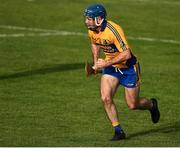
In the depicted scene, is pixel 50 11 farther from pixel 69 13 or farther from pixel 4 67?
pixel 4 67

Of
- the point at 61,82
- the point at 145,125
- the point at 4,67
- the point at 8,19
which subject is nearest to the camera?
the point at 145,125

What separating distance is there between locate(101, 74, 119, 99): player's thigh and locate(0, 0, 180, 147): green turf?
86 centimetres

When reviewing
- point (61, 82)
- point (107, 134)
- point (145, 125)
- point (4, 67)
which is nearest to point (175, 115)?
point (145, 125)

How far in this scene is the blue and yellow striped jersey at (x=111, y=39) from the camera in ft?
57.4

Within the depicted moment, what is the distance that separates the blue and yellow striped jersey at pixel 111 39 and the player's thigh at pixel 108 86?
0.89ft

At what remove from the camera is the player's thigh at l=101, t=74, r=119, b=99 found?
58.0 ft

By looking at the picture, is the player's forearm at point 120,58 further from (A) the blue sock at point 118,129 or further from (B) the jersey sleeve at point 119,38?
(A) the blue sock at point 118,129

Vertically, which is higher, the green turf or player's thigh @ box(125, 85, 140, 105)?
player's thigh @ box(125, 85, 140, 105)

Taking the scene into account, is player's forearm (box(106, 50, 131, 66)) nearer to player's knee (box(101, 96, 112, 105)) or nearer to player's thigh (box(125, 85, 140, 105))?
player's knee (box(101, 96, 112, 105))

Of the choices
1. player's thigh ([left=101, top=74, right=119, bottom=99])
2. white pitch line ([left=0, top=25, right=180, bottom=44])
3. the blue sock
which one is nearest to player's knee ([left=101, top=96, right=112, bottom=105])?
player's thigh ([left=101, top=74, right=119, bottom=99])

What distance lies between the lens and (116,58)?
57.3 feet

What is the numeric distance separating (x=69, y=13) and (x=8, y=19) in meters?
2.48

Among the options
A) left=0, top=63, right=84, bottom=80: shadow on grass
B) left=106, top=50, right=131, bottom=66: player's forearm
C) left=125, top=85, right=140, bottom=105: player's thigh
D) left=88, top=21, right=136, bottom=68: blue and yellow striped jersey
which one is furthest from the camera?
left=0, top=63, right=84, bottom=80: shadow on grass

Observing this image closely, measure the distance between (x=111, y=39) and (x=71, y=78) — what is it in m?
7.93
